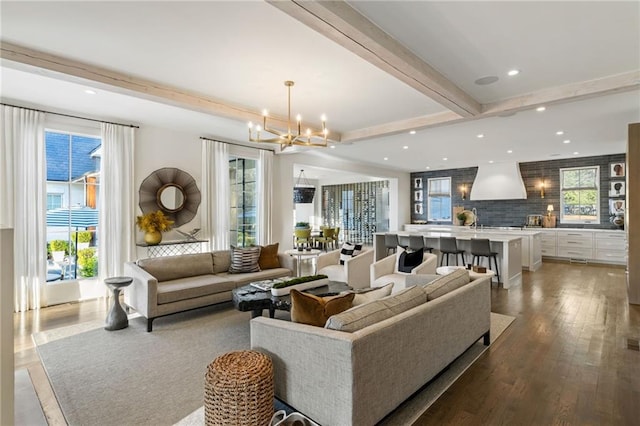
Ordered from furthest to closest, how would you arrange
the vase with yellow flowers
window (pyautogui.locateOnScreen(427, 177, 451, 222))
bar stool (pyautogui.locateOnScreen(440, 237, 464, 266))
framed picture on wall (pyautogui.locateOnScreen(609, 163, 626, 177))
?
window (pyautogui.locateOnScreen(427, 177, 451, 222)), framed picture on wall (pyautogui.locateOnScreen(609, 163, 626, 177)), bar stool (pyautogui.locateOnScreen(440, 237, 464, 266)), the vase with yellow flowers

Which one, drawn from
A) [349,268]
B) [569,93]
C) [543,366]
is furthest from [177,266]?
[569,93]

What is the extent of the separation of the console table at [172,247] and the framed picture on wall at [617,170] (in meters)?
10.4

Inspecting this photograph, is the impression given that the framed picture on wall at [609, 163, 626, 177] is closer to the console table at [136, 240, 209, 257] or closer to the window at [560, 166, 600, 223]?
the window at [560, 166, 600, 223]

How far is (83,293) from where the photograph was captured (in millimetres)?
5184

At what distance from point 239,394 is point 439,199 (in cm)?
1127

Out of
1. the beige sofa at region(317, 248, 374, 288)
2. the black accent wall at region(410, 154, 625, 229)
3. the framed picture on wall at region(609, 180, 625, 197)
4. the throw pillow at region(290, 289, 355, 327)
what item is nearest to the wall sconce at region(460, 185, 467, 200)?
the black accent wall at region(410, 154, 625, 229)

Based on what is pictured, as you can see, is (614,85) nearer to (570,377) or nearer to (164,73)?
(570,377)

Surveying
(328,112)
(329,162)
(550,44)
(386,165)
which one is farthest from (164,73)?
(386,165)

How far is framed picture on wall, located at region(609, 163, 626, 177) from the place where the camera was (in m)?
8.43

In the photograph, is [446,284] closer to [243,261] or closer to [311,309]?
[311,309]

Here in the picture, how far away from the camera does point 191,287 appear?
4.16m

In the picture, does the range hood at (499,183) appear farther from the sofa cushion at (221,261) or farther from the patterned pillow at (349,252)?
the sofa cushion at (221,261)

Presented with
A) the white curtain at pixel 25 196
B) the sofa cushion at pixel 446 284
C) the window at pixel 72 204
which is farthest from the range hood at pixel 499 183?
the white curtain at pixel 25 196

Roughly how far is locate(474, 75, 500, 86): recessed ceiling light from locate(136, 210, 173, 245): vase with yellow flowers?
5226 millimetres
